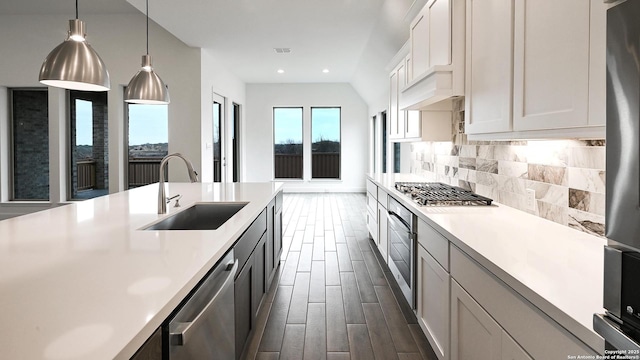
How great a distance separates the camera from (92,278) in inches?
43.2

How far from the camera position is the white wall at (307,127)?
980 centimetres

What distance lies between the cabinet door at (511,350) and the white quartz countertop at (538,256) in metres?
0.17

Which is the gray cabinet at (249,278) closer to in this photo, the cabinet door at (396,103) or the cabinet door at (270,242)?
the cabinet door at (270,242)

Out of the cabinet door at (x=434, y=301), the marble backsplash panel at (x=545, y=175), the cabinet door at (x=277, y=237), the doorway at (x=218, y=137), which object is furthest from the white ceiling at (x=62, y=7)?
the cabinet door at (x=434, y=301)

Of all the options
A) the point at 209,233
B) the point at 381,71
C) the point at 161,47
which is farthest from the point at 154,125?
the point at 209,233

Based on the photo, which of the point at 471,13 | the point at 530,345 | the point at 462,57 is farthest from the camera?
the point at 462,57

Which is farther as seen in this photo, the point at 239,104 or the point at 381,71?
the point at 239,104

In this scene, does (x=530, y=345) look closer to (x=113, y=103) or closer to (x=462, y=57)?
(x=462, y=57)

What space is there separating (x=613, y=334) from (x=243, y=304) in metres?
1.68

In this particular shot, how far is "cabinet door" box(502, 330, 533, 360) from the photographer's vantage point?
1.12 meters

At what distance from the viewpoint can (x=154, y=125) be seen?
6422 millimetres

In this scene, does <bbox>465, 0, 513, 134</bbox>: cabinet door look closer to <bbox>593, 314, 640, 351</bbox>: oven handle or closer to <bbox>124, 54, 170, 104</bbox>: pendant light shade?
<bbox>593, 314, 640, 351</bbox>: oven handle

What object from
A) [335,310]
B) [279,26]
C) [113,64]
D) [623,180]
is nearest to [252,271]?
[335,310]

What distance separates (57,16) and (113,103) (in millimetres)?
1719
